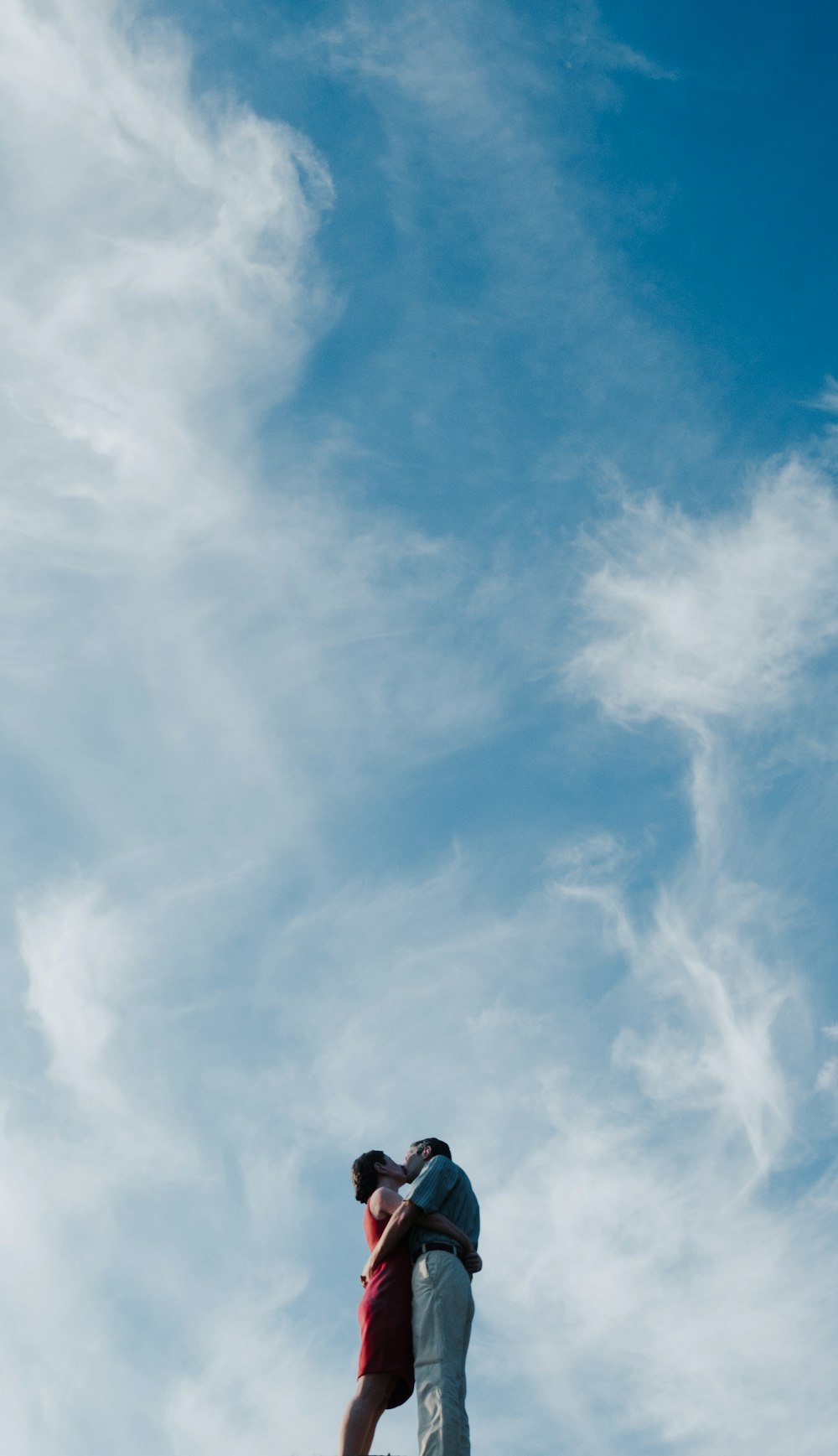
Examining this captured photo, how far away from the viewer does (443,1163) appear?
10.1m

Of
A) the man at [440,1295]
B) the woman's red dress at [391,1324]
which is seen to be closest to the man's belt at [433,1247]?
the man at [440,1295]

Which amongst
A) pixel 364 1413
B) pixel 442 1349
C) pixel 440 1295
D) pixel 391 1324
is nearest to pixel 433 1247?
pixel 440 1295

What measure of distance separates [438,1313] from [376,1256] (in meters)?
0.91

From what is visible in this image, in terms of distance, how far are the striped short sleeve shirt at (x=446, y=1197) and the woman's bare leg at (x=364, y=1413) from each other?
3.17 feet

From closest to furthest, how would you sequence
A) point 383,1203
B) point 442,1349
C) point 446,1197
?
point 442,1349, point 446,1197, point 383,1203

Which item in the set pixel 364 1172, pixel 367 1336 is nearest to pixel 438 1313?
pixel 367 1336

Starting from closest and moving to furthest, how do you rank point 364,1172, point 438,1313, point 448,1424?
point 448,1424 → point 438,1313 → point 364,1172

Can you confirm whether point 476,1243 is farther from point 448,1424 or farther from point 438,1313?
point 448,1424

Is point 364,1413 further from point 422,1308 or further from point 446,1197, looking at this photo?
point 446,1197

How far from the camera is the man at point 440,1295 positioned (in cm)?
849

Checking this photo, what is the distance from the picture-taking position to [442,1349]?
8.88m

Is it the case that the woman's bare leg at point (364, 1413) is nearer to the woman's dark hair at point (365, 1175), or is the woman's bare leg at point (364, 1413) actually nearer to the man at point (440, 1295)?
the man at point (440, 1295)

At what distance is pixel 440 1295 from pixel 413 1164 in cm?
181

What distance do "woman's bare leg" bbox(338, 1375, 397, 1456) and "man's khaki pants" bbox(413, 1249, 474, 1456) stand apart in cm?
38
